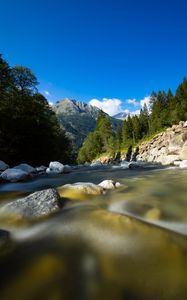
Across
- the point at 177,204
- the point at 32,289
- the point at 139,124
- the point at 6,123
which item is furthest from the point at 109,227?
the point at 139,124

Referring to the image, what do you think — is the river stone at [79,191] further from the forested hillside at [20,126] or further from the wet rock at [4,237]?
the forested hillside at [20,126]

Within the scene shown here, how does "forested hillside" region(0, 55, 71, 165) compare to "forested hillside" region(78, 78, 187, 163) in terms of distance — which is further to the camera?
"forested hillside" region(78, 78, 187, 163)

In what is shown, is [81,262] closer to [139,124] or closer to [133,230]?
[133,230]

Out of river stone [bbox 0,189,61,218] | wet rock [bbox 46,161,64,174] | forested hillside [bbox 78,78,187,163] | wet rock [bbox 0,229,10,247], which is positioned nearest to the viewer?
wet rock [bbox 0,229,10,247]

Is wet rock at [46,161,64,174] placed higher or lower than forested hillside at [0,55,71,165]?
lower

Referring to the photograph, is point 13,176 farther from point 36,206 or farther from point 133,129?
point 133,129

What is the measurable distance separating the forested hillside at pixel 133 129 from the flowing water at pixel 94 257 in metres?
69.8

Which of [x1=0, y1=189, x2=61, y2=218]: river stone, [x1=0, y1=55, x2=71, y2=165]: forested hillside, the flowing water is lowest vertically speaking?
the flowing water

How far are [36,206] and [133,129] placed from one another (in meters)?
84.3

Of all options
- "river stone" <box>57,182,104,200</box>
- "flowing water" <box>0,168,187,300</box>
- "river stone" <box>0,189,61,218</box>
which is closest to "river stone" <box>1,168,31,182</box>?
"river stone" <box>57,182,104,200</box>

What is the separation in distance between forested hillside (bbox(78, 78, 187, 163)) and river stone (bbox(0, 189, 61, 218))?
6877cm

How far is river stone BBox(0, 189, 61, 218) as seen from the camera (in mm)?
5938

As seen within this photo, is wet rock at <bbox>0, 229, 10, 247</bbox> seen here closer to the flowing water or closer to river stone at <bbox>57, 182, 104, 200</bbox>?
the flowing water

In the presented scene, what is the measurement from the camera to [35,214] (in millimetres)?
5859
